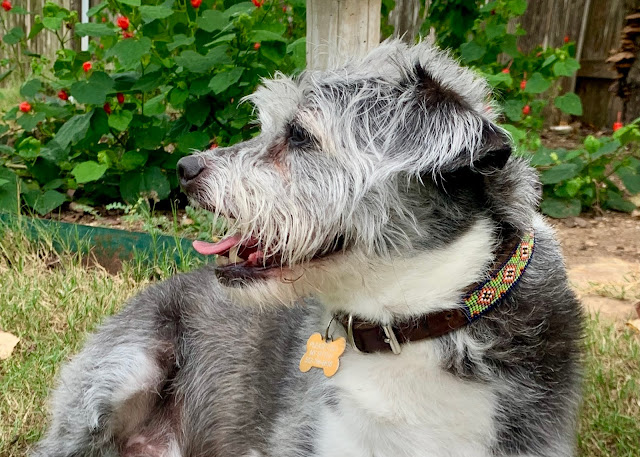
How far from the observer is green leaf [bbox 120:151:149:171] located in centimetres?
539

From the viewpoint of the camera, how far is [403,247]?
7.38 ft

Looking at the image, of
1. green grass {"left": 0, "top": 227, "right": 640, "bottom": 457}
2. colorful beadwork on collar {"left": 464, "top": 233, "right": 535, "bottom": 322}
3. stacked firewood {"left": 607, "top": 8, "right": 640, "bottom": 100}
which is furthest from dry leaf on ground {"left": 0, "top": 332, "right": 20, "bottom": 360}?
stacked firewood {"left": 607, "top": 8, "right": 640, "bottom": 100}

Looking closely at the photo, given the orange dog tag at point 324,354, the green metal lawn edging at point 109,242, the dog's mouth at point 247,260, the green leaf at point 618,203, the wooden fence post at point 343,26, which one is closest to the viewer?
the dog's mouth at point 247,260

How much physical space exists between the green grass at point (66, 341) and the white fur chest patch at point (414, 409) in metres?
0.89

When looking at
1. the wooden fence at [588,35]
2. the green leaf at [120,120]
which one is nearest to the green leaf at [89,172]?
the green leaf at [120,120]

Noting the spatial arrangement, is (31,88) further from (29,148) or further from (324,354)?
(324,354)

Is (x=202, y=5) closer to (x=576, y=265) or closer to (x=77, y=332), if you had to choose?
(x=77, y=332)

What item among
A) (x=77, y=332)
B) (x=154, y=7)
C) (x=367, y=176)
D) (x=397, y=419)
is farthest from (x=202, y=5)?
(x=397, y=419)

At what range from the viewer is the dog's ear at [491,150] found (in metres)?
2.04

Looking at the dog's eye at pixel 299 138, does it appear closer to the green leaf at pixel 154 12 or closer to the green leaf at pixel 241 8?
the green leaf at pixel 154 12

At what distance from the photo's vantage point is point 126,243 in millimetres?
4824

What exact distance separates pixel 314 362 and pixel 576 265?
9.87 feet

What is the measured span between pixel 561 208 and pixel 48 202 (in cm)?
382

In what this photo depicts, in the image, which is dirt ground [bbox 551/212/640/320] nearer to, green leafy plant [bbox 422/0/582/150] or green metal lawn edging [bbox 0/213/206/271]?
green leafy plant [bbox 422/0/582/150]
